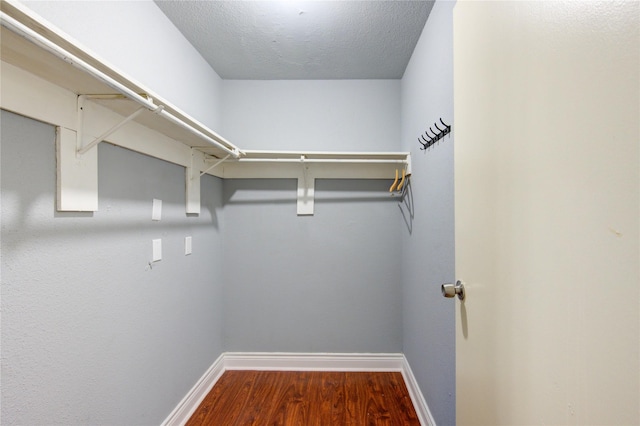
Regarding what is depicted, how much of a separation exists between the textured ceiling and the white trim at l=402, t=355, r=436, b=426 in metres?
2.14

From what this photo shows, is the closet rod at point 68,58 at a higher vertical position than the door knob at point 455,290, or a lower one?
higher

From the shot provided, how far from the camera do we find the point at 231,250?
221 cm

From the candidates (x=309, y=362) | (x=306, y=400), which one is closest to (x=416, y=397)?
(x=306, y=400)

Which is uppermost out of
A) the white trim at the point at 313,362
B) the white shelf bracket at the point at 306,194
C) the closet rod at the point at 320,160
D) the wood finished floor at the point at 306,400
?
the closet rod at the point at 320,160

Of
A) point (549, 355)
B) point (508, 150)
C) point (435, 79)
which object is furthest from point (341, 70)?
point (549, 355)

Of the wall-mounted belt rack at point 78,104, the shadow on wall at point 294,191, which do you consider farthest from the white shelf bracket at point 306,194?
the wall-mounted belt rack at point 78,104

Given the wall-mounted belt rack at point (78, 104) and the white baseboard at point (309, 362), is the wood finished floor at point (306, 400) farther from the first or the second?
the wall-mounted belt rack at point (78, 104)

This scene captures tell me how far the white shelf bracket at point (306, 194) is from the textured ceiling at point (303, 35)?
0.78 m

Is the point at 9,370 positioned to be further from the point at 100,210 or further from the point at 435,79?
the point at 435,79

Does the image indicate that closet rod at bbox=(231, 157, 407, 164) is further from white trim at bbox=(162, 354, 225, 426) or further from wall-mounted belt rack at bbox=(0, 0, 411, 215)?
white trim at bbox=(162, 354, 225, 426)

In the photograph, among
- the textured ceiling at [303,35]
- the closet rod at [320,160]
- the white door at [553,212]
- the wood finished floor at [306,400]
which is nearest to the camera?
the white door at [553,212]

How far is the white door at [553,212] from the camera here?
374mm

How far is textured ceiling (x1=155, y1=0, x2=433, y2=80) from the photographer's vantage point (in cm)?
145

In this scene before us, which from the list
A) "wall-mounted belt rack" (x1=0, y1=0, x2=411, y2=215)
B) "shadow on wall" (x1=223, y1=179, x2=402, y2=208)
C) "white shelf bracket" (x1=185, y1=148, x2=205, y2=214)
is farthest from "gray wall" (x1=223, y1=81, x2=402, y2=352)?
"wall-mounted belt rack" (x1=0, y1=0, x2=411, y2=215)
